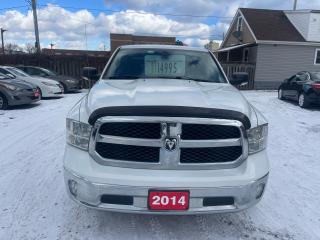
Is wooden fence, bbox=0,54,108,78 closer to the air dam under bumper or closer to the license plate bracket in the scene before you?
the air dam under bumper

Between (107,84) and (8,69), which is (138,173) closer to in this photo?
(107,84)

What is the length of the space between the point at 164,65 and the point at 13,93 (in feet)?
24.0

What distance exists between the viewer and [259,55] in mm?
20641

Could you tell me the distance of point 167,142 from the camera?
2.39 m

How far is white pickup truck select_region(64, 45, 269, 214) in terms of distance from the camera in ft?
7.77

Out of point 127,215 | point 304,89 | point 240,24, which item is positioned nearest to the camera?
point 127,215

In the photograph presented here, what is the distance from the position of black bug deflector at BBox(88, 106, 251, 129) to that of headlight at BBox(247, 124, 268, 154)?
0.87 ft

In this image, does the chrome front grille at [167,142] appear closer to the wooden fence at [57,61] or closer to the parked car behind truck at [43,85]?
the parked car behind truck at [43,85]

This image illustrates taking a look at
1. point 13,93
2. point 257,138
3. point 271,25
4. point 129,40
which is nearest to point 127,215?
point 257,138

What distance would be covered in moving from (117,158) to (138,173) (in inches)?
8.8

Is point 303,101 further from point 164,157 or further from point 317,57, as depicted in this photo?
point 317,57

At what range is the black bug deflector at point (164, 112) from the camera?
2.37 m

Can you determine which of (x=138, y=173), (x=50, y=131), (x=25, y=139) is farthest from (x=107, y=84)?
(x=50, y=131)

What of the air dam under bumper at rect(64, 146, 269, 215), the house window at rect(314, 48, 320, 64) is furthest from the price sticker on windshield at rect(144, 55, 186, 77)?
the house window at rect(314, 48, 320, 64)
